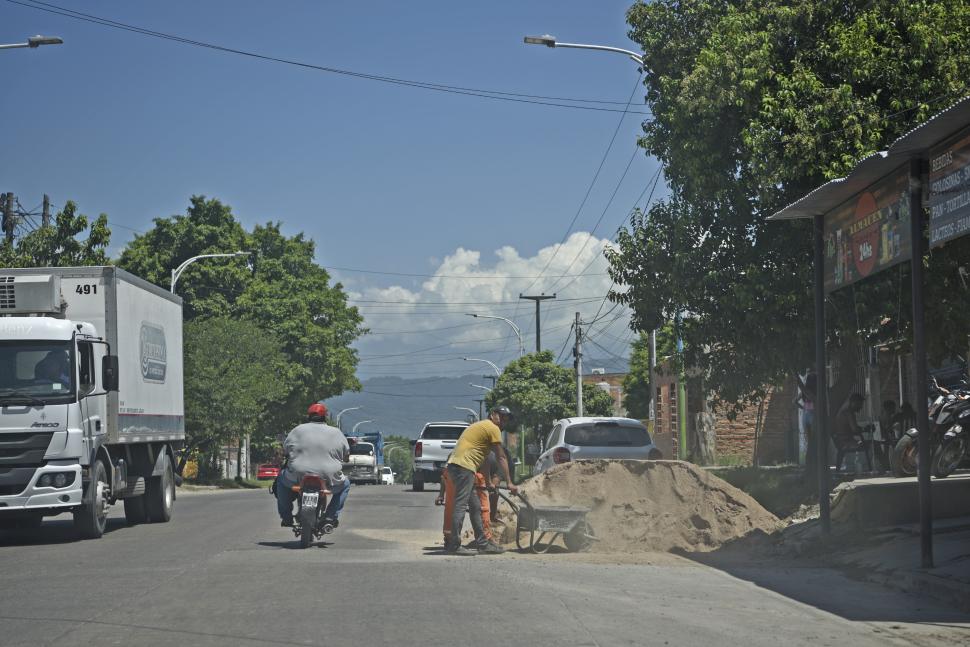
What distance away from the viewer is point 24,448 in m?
16.2

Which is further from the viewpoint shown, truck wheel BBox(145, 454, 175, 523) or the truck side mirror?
truck wheel BBox(145, 454, 175, 523)

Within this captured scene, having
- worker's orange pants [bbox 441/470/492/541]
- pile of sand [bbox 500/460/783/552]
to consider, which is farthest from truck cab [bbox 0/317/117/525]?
pile of sand [bbox 500/460/783/552]

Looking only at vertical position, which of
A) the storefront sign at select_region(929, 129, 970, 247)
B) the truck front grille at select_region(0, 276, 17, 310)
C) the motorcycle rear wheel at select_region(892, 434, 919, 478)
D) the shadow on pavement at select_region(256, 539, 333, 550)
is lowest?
the shadow on pavement at select_region(256, 539, 333, 550)

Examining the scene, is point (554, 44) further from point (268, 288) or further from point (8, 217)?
point (268, 288)

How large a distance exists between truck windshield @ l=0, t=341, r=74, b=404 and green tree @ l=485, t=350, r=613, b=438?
1949 inches

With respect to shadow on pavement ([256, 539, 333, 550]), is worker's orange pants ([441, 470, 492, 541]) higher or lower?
higher

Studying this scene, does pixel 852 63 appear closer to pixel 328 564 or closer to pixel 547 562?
pixel 547 562

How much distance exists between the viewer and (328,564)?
13.4 metres

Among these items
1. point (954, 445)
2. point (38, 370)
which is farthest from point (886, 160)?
point (38, 370)

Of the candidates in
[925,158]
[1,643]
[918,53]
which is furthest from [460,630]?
[918,53]

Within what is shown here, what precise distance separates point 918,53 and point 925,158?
6.74 meters

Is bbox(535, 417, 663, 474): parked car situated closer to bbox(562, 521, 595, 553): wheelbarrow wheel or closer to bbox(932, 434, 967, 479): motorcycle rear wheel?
bbox(562, 521, 595, 553): wheelbarrow wheel

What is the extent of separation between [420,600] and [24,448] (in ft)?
26.2

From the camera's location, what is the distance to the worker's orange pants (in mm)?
14992
